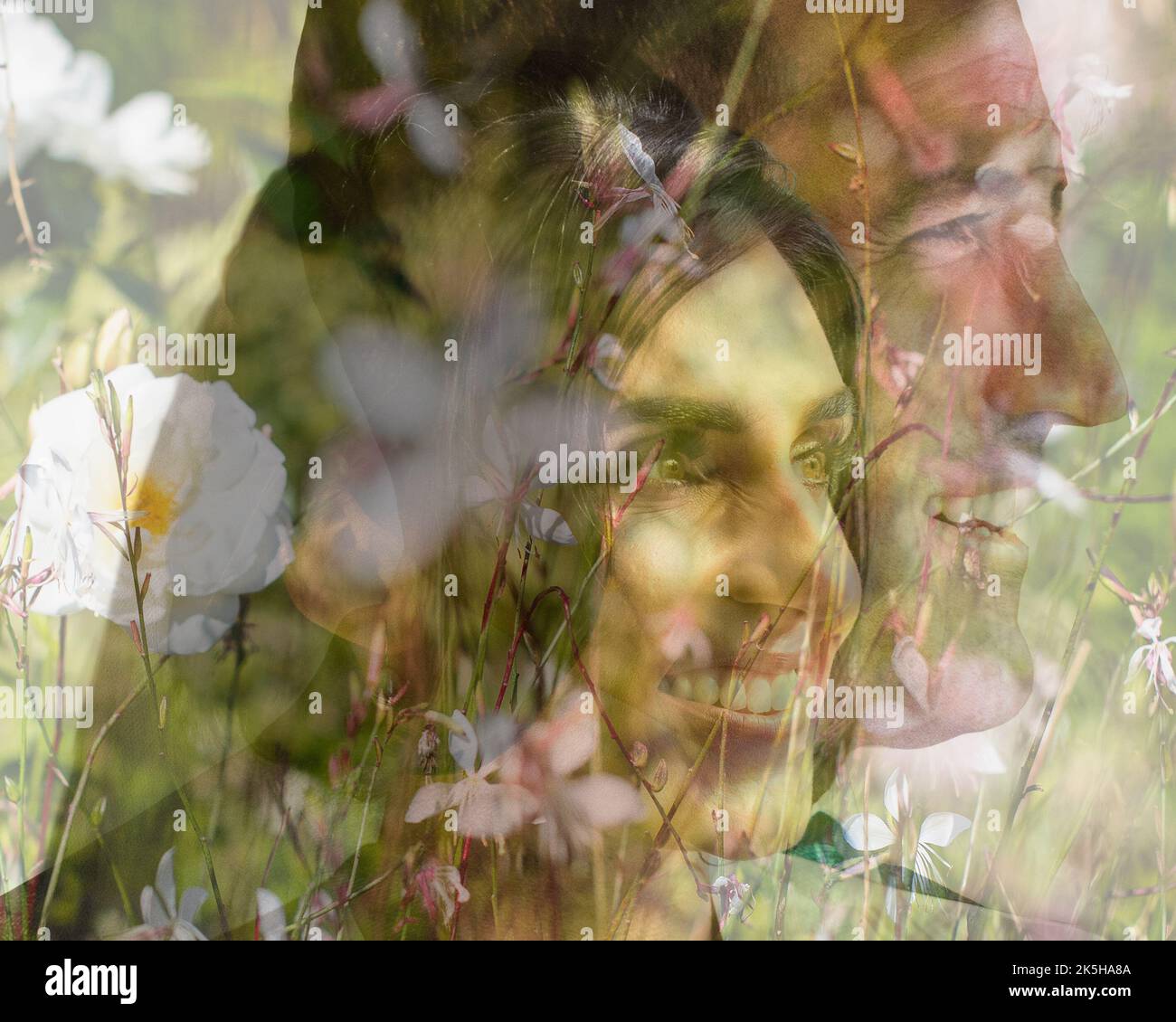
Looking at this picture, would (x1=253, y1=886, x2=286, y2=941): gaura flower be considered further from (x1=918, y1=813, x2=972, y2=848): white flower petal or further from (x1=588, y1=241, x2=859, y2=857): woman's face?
(x1=918, y1=813, x2=972, y2=848): white flower petal

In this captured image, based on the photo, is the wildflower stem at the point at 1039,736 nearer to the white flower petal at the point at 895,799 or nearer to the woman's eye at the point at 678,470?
the white flower petal at the point at 895,799

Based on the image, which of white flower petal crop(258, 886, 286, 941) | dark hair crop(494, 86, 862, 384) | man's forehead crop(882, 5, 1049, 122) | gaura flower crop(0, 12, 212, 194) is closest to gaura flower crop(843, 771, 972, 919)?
dark hair crop(494, 86, 862, 384)

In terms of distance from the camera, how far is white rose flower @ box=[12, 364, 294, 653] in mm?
1139

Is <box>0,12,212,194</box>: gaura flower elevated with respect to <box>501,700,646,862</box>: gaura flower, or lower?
elevated

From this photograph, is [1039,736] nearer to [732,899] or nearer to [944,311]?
[732,899]

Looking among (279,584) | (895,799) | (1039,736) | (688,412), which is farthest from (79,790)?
(1039,736)

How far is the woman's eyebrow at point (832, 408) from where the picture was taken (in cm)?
113

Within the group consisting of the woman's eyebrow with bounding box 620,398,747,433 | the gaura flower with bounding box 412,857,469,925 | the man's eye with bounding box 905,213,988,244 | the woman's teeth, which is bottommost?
the gaura flower with bounding box 412,857,469,925

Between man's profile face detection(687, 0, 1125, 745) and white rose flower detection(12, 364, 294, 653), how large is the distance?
69 cm

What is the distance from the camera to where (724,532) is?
1.12m

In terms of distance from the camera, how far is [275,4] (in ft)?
3.75

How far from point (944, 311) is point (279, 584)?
83 cm

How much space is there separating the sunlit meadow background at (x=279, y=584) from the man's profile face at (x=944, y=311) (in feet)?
0.14

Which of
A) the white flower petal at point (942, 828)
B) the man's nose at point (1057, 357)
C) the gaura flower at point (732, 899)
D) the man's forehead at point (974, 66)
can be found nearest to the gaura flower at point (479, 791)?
the gaura flower at point (732, 899)
